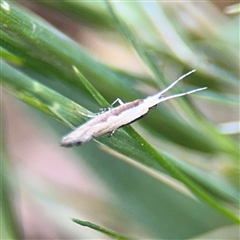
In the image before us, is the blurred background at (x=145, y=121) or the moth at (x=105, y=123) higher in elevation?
the blurred background at (x=145, y=121)

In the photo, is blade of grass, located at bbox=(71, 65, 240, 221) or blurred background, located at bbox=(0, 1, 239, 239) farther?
blurred background, located at bbox=(0, 1, 239, 239)

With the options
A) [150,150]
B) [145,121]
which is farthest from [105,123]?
[145,121]

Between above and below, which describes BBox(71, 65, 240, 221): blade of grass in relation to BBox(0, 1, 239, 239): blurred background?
below

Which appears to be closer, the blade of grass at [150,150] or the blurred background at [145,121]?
the blade of grass at [150,150]

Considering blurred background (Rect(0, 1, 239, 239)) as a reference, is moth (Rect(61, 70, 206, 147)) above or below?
below

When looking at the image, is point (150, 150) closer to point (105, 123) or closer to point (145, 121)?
point (105, 123)

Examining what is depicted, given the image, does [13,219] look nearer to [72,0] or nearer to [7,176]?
[7,176]

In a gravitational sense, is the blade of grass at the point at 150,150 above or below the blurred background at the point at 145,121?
below

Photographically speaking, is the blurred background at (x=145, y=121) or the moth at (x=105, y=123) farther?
the blurred background at (x=145, y=121)
